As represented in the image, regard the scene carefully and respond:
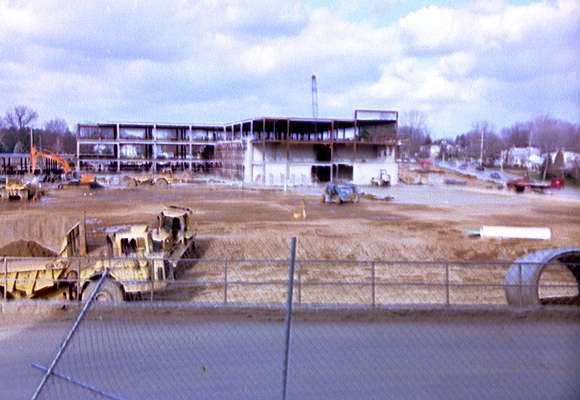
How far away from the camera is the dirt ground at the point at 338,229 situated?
24703mm

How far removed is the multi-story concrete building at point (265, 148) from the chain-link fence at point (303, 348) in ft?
254

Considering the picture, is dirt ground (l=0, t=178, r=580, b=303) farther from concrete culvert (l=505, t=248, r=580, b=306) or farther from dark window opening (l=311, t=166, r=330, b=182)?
dark window opening (l=311, t=166, r=330, b=182)

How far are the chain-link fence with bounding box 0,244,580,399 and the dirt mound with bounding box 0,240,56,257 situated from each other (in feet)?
31.7

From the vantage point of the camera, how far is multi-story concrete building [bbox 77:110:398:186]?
308ft

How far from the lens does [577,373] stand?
9.86 metres

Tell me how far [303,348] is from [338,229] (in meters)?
24.8

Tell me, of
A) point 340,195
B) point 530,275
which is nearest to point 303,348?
point 530,275

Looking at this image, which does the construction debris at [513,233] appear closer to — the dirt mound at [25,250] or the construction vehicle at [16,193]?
the dirt mound at [25,250]

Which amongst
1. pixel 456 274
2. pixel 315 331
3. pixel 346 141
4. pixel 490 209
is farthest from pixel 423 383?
pixel 346 141

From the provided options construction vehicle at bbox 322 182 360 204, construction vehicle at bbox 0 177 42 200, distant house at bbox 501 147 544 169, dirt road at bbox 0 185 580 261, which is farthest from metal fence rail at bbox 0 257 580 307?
distant house at bbox 501 147 544 169

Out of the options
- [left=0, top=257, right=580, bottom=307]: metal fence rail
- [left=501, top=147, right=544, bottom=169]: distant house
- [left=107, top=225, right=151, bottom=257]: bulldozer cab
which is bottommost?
[left=0, top=257, right=580, bottom=307]: metal fence rail

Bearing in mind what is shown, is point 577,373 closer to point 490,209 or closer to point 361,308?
point 361,308

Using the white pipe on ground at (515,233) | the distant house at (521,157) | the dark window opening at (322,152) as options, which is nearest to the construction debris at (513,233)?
the white pipe on ground at (515,233)

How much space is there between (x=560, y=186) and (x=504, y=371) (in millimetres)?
68811
